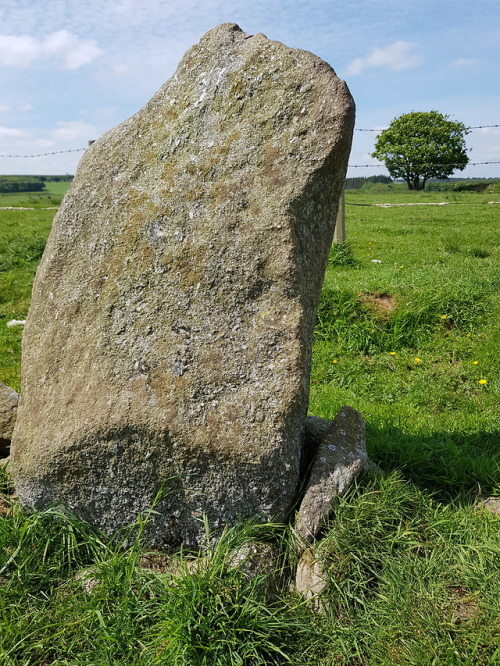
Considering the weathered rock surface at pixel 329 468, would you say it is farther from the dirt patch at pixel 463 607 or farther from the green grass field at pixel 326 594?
the dirt patch at pixel 463 607

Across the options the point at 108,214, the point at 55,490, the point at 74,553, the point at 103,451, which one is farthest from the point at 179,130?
the point at 74,553

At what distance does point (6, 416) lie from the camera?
4.52 m

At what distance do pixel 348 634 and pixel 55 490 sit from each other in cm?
177

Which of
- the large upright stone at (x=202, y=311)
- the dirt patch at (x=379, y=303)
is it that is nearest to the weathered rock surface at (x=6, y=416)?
the large upright stone at (x=202, y=311)

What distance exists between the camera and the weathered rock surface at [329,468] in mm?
3363

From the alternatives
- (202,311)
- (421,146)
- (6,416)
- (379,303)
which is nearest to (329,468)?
(202,311)

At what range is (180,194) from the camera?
362 cm

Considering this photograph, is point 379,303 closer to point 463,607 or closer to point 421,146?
point 463,607

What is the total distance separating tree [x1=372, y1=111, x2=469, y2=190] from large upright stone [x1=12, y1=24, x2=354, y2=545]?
48755 millimetres

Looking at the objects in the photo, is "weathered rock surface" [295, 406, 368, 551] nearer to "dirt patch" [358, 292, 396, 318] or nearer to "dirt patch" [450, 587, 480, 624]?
"dirt patch" [450, 587, 480, 624]

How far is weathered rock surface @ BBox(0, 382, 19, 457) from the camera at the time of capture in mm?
4504

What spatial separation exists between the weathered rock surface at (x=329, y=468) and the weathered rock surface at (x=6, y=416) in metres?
2.19

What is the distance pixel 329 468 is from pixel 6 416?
96.7 inches

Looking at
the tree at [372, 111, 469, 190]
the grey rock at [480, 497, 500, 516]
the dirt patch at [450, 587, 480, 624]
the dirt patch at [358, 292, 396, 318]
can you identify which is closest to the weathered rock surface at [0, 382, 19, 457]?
the dirt patch at [450, 587, 480, 624]
